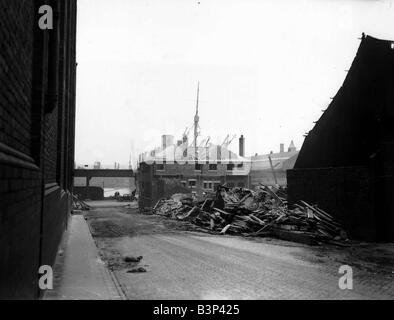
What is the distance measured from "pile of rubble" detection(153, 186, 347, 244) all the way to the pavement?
8.92m

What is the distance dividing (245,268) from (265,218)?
9377 millimetres

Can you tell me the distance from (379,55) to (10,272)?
1824 centimetres

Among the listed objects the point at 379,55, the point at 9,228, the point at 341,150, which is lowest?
the point at 9,228

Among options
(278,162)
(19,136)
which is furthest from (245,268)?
(278,162)

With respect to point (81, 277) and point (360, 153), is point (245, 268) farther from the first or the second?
point (360, 153)

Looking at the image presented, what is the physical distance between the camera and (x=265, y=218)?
1925 centimetres

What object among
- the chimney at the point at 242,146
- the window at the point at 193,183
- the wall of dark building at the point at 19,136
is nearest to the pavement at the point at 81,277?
the wall of dark building at the point at 19,136

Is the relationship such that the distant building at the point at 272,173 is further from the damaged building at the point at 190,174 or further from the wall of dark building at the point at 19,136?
the wall of dark building at the point at 19,136

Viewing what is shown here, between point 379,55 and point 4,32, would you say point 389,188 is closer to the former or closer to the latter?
point 379,55

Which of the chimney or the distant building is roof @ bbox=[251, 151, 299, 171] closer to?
the distant building

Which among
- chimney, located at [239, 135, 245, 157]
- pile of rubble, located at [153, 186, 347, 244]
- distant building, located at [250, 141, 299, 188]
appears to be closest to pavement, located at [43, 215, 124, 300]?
pile of rubble, located at [153, 186, 347, 244]

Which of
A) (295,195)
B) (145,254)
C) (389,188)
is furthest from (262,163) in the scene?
(145,254)

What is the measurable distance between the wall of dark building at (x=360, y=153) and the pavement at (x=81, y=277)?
37.2ft
